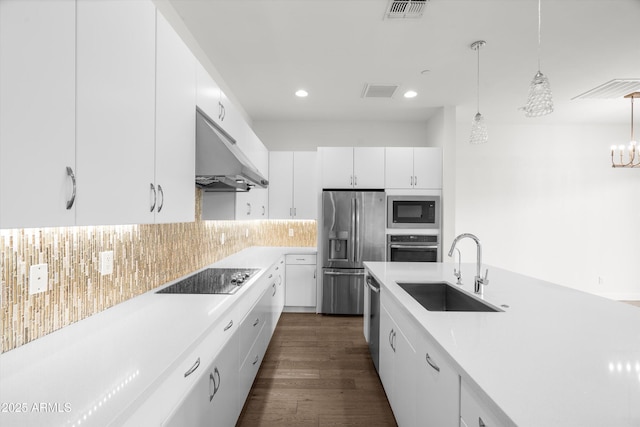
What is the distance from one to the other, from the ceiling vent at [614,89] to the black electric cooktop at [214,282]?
4.41 m

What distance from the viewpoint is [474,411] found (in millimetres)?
956

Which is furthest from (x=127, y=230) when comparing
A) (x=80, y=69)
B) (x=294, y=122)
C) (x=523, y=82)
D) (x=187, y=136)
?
(x=523, y=82)

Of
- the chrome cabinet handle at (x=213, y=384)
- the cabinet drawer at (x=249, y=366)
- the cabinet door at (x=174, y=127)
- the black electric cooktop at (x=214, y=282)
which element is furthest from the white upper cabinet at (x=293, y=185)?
the chrome cabinet handle at (x=213, y=384)

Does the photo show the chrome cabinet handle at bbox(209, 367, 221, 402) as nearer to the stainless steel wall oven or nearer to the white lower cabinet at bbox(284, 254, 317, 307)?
the white lower cabinet at bbox(284, 254, 317, 307)

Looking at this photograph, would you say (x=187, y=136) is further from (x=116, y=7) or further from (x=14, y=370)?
(x=14, y=370)

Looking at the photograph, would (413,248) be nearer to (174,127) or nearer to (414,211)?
(414,211)

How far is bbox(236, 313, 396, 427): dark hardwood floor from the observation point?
7.01 ft

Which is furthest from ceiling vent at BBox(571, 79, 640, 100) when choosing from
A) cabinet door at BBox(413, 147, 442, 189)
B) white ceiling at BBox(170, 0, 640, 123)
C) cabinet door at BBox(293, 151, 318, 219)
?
cabinet door at BBox(293, 151, 318, 219)

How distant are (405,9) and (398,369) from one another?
2479 millimetres

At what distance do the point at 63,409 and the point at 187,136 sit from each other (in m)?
1.37

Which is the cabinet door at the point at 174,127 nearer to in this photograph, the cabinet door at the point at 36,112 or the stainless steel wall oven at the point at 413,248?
the cabinet door at the point at 36,112

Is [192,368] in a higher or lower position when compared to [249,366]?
higher

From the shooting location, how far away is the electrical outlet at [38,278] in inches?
45.6

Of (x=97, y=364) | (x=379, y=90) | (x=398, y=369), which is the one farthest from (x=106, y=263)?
(x=379, y=90)
